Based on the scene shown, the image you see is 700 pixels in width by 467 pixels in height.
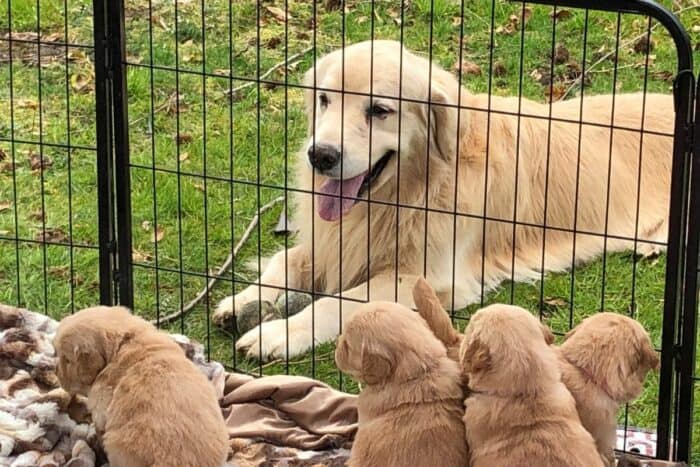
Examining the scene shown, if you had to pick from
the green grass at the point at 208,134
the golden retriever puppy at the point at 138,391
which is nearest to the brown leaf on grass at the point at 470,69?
the green grass at the point at 208,134

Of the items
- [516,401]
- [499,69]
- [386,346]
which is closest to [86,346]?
[386,346]

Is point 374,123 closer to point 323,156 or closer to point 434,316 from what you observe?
point 323,156

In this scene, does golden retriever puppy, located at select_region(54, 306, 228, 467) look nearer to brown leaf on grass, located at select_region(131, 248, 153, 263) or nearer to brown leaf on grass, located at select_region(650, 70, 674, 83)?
brown leaf on grass, located at select_region(131, 248, 153, 263)

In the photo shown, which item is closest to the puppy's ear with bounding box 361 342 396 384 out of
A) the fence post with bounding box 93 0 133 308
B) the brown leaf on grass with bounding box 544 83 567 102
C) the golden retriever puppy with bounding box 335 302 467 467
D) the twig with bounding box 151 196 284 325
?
the golden retriever puppy with bounding box 335 302 467 467

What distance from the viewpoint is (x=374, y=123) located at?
496cm

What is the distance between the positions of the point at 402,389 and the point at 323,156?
1472 mm

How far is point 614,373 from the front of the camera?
3604mm

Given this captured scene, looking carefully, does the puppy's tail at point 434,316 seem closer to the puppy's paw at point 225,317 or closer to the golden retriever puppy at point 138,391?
the golden retriever puppy at point 138,391

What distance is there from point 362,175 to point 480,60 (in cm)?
222

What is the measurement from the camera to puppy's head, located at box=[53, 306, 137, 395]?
12.4ft

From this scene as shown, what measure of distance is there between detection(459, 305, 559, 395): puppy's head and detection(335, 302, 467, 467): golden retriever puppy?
106 mm

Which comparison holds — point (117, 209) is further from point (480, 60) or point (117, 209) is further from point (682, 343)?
point (480, 60)

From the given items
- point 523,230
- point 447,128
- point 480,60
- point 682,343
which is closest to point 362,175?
point 447,128

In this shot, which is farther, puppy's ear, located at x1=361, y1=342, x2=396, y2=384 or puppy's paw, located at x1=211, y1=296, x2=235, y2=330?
puppy's paw, located at x1=211, y1=296, x2=235, y2=330
